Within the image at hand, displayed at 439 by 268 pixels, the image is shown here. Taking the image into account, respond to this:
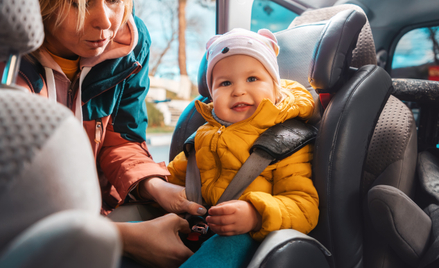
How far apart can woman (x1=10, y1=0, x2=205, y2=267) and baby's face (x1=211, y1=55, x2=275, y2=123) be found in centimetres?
30

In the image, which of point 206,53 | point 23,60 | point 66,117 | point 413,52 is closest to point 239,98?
point 206,53

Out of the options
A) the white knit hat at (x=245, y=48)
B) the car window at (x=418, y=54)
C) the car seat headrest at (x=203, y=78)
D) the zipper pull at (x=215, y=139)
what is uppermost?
the white knit hat at (x=245, y=48)

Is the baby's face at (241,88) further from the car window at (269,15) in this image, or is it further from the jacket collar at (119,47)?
the car window at (269,15)

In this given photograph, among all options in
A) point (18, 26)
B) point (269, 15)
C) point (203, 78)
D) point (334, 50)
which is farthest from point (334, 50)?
point (269, 15)

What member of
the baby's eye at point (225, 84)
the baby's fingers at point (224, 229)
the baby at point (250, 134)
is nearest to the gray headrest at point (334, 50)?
the baby at point (250, 134)

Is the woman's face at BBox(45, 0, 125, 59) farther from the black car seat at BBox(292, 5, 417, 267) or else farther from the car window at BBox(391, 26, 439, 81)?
the car window at BBox(391, 26, 439, 81)

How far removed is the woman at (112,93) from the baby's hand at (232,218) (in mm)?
125

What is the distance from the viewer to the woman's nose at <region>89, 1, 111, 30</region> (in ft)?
2.67

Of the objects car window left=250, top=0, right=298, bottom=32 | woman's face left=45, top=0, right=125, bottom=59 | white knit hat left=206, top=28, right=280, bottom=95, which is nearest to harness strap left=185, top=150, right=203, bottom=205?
white knit hat left=206, top=28, right=280, bottom=95

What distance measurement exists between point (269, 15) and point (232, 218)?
1.74 m

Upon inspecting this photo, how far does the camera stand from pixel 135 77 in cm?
117

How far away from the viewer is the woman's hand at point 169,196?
38.5 inches

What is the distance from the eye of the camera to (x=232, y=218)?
2.71 feet

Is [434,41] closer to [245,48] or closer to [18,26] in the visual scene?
[245,48]
